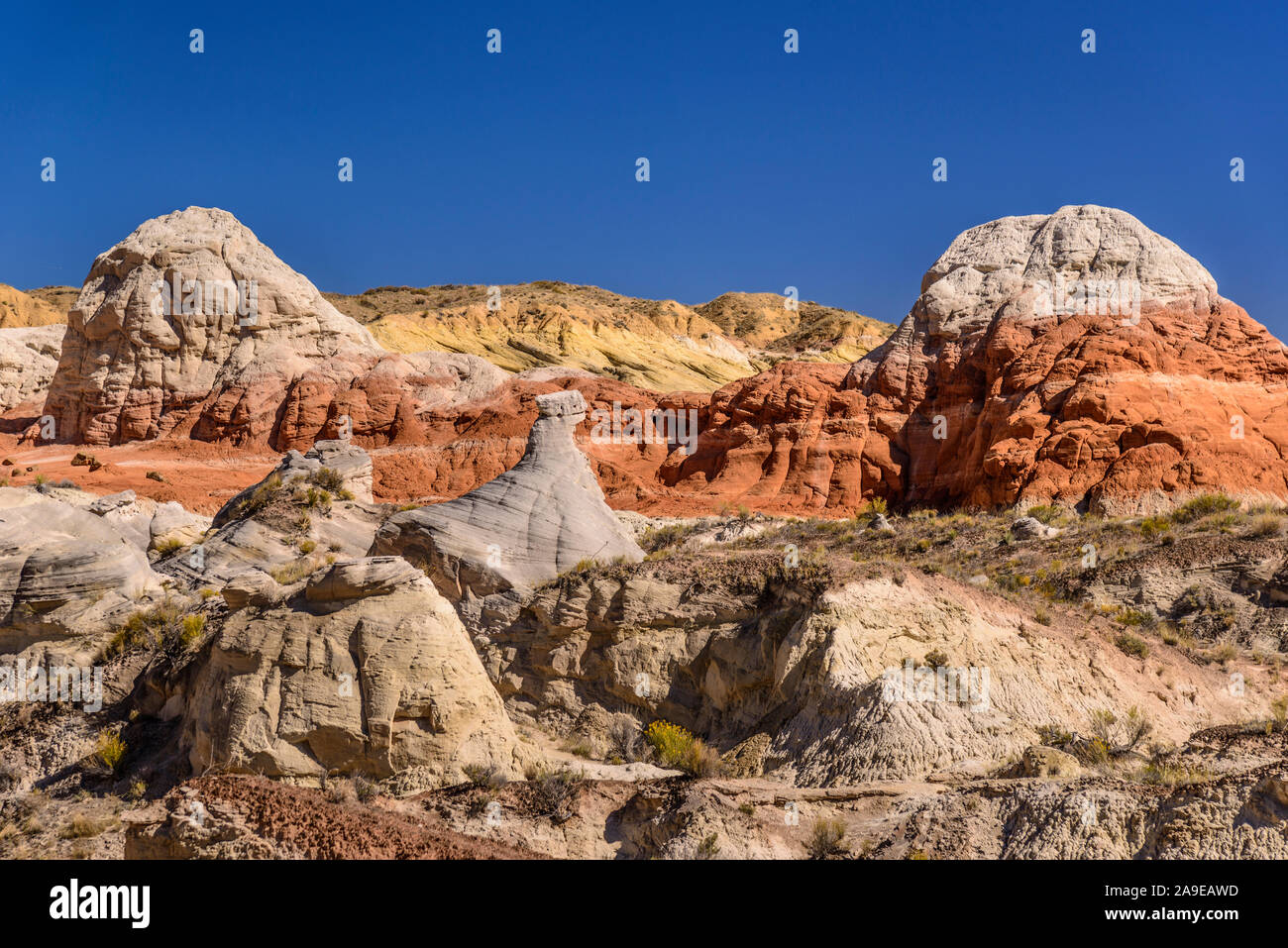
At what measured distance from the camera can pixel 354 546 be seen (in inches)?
805

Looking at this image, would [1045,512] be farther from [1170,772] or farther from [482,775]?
[482,775]

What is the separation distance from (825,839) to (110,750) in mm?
8160

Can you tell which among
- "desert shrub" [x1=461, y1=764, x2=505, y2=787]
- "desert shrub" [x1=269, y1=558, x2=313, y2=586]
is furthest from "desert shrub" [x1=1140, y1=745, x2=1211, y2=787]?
"desert shrub" [x1=269, y1=558, x2=313, y2=586]

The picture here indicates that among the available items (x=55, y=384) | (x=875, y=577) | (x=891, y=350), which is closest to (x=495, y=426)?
(x=891, y=350)

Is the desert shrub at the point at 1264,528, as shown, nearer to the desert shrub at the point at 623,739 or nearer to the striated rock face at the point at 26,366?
the desert shrub at the point at 623,739

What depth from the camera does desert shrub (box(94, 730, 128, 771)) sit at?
1280cm

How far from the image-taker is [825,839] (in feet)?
32.1

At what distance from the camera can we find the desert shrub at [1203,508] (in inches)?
949

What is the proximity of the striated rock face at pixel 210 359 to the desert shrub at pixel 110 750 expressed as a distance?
1390 inches

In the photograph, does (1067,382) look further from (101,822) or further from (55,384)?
(55,384)

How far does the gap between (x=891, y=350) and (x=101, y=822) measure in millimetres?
32704

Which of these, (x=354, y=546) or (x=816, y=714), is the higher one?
(x=354, y=546)

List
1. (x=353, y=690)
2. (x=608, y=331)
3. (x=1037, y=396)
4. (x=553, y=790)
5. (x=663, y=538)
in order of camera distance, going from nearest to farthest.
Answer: (x=553, y=790)
(x=353, y=690)
(x=663, y=538)
(x=1037, y=396)
(x=608, y=331)


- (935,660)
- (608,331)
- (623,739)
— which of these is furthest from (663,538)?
(608,331)
